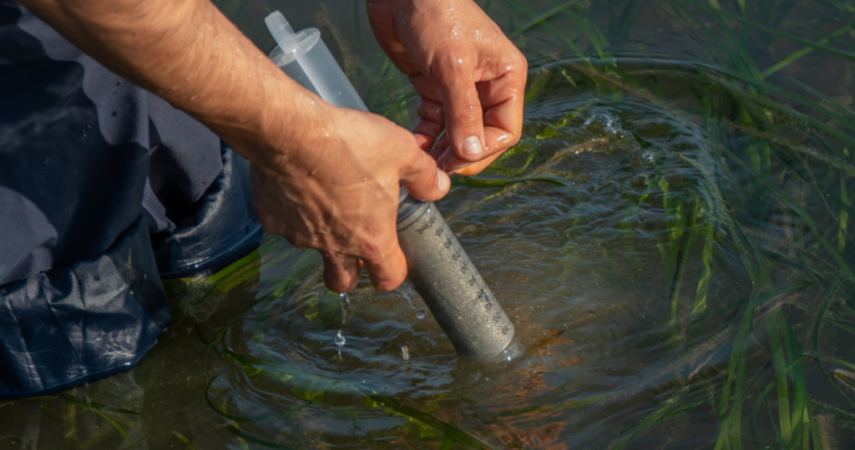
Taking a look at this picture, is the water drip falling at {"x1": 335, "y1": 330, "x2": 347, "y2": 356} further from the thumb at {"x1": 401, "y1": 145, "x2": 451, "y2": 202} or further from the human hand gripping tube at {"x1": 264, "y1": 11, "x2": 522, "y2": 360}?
the thumb at {"x1": 401, "y1": 145, "x2": 451, "y2": 202}

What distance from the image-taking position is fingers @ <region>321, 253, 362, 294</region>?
176cm

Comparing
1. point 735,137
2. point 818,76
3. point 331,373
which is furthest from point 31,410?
point 818,76

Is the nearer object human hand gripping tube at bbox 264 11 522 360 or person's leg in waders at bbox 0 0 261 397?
human hand gripping tube at bbox 264 11 522 360

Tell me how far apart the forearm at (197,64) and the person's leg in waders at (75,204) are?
2.56 feet

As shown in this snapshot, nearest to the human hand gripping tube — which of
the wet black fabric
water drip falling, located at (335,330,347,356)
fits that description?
water drip falling, located at (335,330,347,356)

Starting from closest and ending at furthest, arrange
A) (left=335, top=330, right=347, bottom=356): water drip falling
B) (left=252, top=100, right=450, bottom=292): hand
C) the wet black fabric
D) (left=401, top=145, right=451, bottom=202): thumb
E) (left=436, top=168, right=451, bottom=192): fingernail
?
1. (left=252, top=100, right=450, bottom=292): hand
2. (left=401, top=145, right=451, bottom=202): thumb
3. (left=436, top=168, right=451, bottom=192): fingernail
4. the wet black fabric
5. (left=335, top=330, right=347, bottom=356): water drip falling

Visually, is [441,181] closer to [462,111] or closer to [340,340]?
[462,111]

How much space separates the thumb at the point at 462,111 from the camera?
5.78ft

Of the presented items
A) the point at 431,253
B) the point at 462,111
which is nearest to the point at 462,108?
the point at 462,111

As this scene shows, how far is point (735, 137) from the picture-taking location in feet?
10.2

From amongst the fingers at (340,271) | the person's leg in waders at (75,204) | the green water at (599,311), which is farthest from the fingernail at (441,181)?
the person's leg in waders at (75,204)

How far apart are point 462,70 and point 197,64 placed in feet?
2.58

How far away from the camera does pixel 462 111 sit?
5.78 feet

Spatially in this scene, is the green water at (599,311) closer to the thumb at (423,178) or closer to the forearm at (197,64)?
the thumb at (423,178)
